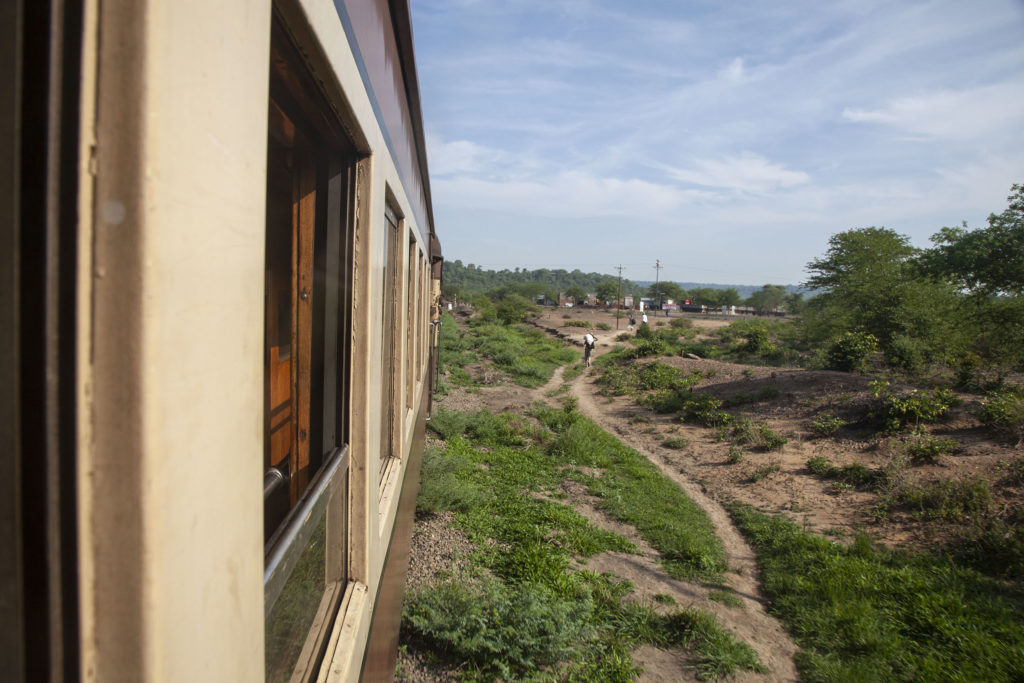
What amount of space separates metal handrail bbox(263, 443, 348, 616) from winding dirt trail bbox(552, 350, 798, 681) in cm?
325

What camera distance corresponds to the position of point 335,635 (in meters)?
1.37

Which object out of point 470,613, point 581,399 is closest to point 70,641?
point 470,613

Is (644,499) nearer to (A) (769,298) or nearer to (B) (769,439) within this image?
(B) (769,439)

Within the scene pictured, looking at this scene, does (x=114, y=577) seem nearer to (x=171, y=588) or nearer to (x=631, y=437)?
(x=171, y=588)

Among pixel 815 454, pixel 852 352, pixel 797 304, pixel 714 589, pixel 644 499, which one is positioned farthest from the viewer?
pixel 797 304

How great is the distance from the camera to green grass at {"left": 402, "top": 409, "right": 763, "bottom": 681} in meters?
3.64

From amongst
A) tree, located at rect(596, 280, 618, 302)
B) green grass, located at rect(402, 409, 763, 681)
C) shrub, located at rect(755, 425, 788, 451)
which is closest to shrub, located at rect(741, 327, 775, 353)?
shrub, located at rect(755, 425, 788, 451)

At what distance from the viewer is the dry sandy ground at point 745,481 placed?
438cm

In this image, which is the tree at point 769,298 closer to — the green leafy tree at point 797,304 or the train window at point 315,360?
the green leafy tree at point 797,304

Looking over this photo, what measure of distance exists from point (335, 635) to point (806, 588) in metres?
4.72

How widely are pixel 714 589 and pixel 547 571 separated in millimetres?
1512

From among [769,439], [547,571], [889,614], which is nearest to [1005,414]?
[769,439]

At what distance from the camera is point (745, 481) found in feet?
25.9

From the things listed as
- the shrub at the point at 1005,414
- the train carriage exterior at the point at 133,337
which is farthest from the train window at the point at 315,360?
the shrub at the point at 1005,414
